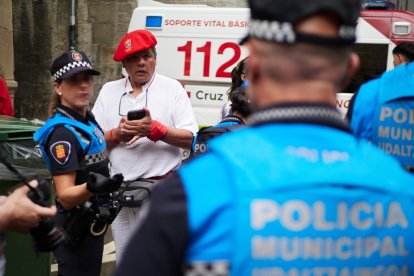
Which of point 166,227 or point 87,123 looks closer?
point 166,227

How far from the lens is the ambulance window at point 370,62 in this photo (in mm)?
6773

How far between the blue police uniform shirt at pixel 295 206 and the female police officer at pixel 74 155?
5.38 ft

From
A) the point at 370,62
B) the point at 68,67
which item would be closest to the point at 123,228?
the point at 68,67

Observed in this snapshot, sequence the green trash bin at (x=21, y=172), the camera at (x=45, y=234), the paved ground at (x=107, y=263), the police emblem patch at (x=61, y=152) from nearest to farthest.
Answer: the camera at (x=45, y=234) < the police emblem patch at (x=61, y=152) < the green trash bin at (x=21, y=172) < the paved ground at (x=107, y=263)

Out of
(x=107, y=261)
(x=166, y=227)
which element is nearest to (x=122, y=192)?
(x=107, y=261)

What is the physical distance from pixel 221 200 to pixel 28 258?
2874 mm

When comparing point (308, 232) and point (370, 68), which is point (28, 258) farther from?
point (370, 68)

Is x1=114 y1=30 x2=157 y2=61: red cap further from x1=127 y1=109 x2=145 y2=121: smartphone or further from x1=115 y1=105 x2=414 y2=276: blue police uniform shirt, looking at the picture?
x1=115 y1=105 x2=414 y2=276: blue police uniform shirt

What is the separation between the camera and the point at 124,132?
3406 millimetres

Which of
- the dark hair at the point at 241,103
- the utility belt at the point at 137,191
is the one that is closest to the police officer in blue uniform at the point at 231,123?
the dark hair at the point at 241,103

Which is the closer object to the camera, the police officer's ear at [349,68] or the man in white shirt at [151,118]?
the police officer's ear at [349,68]

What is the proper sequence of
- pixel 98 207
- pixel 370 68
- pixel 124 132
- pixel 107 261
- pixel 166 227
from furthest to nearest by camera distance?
pixel 370 68 < pixel 107 261 < pixel 124 132 < pixel 98 207 < pixel 166 227

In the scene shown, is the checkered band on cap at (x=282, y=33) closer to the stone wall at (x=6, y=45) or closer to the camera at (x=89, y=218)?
the camera at (x=89, y=218)

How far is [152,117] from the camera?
3.65m
